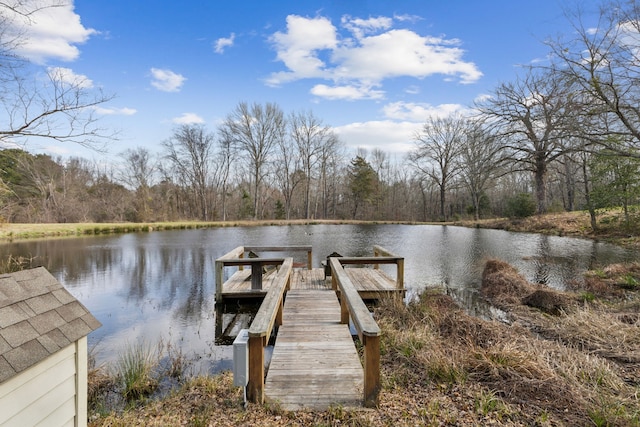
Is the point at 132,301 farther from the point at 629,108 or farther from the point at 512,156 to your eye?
the point at 512,156

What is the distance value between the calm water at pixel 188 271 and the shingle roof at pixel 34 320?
2.80 meters

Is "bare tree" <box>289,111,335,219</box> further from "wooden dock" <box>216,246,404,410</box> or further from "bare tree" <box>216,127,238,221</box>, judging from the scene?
"wooden dock" <box>216,246,404,410</box>

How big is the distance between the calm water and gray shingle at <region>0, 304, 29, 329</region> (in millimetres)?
3146

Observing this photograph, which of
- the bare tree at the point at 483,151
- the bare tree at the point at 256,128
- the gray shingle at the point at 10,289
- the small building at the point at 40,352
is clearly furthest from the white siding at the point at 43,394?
the bare tree at the point at 256,128

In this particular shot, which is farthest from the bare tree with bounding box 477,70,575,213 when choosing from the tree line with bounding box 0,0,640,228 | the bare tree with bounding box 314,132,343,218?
the bare tree with bounding box 314,132,343,218

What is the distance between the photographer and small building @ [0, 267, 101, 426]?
1841mm

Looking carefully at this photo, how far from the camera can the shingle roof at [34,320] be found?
6.07ft

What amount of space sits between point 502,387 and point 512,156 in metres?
24.6

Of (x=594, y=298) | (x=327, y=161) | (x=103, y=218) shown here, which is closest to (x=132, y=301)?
(x=594, y=298)

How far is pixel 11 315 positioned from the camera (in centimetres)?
199

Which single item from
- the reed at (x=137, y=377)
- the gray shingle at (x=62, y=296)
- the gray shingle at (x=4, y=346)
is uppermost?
the gray shingle at (x=62, y=296)

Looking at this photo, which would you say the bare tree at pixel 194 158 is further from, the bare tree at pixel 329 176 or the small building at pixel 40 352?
the small building at pixel 40 352

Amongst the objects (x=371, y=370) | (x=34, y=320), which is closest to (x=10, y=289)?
(x=34, y=320)

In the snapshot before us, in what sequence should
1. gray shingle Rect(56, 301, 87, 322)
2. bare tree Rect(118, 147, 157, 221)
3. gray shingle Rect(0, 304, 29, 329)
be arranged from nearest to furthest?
gray shingle Rect(0, 304, 29, 329), gray shingle Rect(56, 301, 87, 322), bare tree Rect(118, 147, 157, 221)
